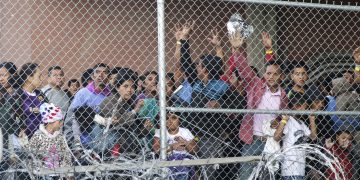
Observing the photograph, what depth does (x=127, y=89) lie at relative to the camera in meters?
8.74

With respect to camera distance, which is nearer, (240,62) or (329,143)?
(240,62)

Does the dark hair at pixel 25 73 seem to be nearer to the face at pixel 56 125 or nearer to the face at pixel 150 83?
the face at pixel 56 125

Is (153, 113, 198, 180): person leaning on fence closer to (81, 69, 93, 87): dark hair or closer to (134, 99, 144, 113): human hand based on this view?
(134, 99, 144, 113): human hand

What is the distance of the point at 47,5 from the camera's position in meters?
10.6

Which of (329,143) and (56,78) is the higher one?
(329,143)

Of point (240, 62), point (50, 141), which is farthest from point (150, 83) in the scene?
point (50, 141)

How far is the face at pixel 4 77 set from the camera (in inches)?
340

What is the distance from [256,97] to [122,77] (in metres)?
1.30

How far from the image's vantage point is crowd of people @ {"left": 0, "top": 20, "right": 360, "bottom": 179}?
8.39 meters

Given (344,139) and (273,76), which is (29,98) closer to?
(273,76)

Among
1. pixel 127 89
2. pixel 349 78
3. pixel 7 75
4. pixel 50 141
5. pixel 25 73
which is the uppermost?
pixel 349 78

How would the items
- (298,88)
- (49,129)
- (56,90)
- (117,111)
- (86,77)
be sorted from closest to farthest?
(117,111), (49,129), (298,88), (56,90), (86,77)

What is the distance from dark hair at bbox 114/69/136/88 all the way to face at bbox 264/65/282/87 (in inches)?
51.0

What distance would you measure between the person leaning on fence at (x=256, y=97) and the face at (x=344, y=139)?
2.39 ft
